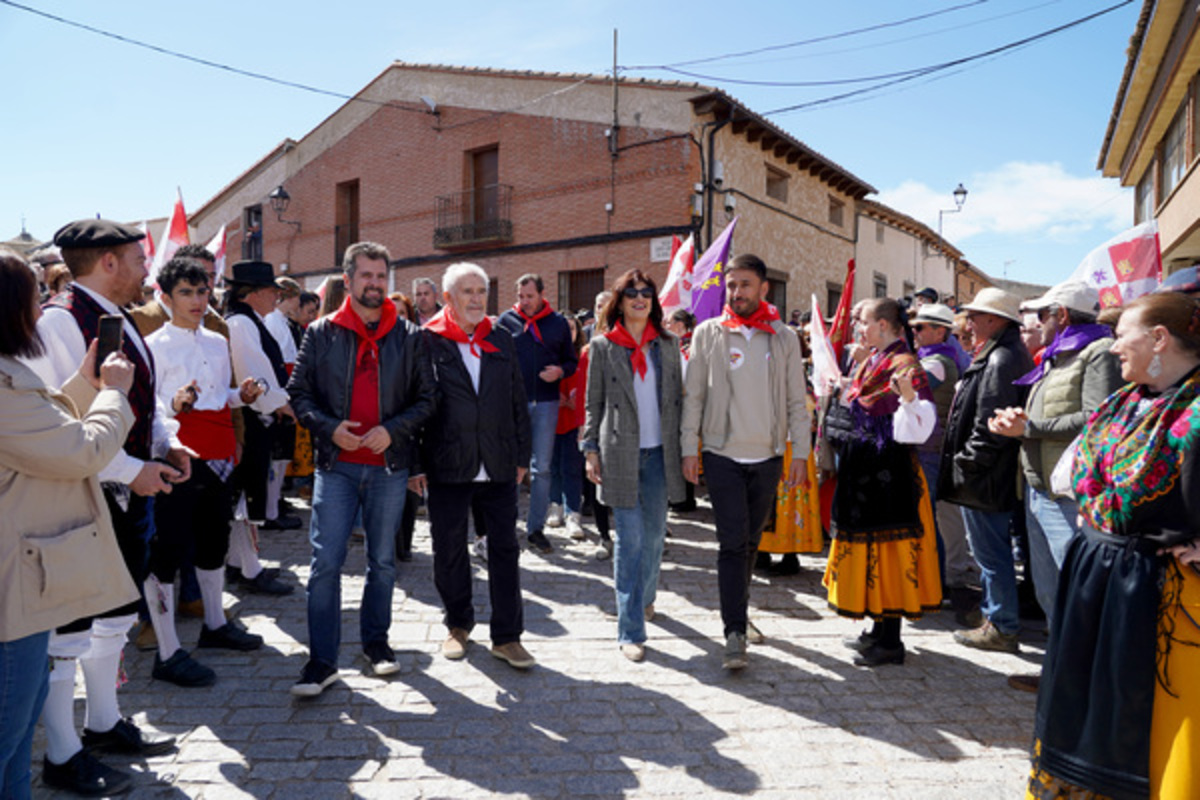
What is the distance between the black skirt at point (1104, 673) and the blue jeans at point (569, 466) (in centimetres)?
473

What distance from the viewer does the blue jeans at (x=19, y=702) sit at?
2.20 meters

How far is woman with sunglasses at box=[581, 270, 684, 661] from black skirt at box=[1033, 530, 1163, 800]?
6.83 feet

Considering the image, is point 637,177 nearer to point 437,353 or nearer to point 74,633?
point 437,353

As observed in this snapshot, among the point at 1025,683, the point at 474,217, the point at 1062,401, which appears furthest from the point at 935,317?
the point at 474,217

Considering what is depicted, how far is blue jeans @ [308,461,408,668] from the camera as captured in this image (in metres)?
3.77

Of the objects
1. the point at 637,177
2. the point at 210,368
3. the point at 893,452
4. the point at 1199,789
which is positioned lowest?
the point at 1199,789

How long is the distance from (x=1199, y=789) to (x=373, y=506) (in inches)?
138

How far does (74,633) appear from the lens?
110 inches

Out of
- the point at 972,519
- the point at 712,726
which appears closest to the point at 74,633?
the point at 712,726

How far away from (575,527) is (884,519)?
11.2ft

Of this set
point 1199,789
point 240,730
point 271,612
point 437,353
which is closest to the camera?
point 1199,789

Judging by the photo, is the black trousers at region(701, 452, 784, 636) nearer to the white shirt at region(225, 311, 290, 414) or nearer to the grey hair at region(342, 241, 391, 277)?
the grey hair at region(342, 241, 391, 277)

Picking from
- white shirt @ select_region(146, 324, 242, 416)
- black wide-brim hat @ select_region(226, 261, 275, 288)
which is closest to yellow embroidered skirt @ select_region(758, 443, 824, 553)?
white shirt @ select_region(146, 324, 242, 416)

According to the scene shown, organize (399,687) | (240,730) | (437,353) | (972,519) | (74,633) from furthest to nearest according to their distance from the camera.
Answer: (972,519), (437,353), (399,687), (240,730), (74,633)
